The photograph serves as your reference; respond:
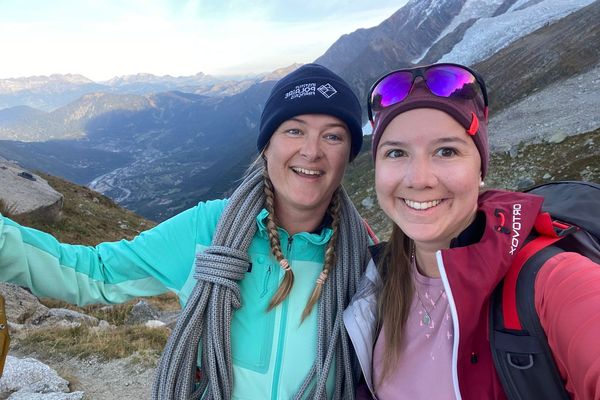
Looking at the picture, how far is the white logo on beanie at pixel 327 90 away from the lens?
8.73 feet

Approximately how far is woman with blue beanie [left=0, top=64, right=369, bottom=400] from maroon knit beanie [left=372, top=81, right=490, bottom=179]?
0.60 meters

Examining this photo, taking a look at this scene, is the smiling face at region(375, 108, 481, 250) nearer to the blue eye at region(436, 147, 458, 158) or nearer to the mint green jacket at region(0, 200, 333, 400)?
the blue eye at region(436, 147, 458, 158)

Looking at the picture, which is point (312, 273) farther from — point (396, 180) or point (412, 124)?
point (412, 124)

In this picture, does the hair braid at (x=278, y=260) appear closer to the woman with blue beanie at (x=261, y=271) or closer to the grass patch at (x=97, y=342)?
the woman with blue beanie at (x=261, y=271)

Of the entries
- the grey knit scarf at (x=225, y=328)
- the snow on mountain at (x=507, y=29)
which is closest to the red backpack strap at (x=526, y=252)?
the grey knit scarf at (x=225, y=328)

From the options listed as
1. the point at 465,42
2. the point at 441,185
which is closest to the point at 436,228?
the point at 441,185

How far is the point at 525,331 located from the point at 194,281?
190 centimetres

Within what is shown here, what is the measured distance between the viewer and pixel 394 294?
2279 millimetres

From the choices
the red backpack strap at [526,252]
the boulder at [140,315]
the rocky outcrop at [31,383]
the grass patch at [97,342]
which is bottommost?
the boulder at [140,315]

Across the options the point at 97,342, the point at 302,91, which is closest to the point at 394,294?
the point at 302,91

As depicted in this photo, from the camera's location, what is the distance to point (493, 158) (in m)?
20.5

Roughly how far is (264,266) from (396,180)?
107cm

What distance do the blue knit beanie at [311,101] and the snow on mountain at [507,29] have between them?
235 feet

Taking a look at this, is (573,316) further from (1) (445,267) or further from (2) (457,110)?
(2) (457,110)
